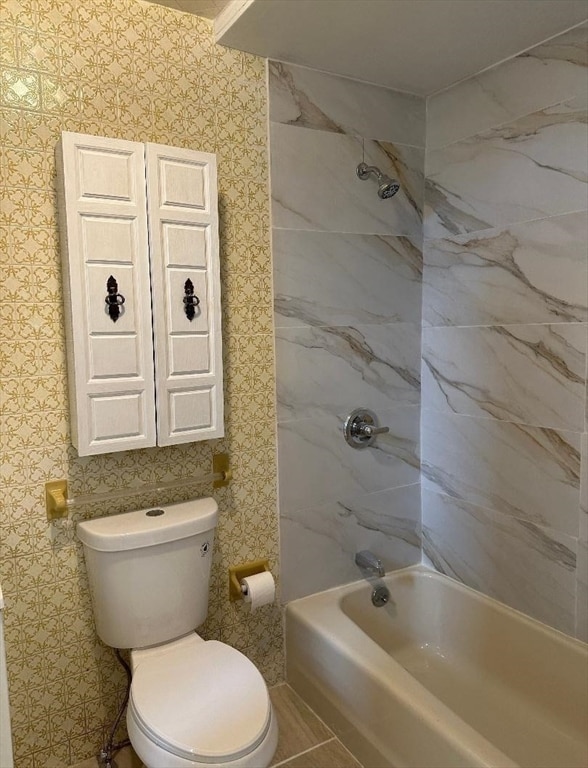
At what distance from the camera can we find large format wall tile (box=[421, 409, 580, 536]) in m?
1.76

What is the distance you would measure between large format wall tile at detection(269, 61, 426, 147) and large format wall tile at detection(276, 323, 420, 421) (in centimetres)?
73

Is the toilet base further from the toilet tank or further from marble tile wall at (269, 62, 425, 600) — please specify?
marble tile wall at (269, 62, 425, 600)

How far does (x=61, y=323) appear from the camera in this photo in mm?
1564

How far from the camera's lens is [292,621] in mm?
1976

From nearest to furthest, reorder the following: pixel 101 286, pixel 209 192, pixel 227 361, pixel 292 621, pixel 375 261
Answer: pixel 101 286
pixel 209 192
pixel 227 361
pixel 292 621
pixel 375 261

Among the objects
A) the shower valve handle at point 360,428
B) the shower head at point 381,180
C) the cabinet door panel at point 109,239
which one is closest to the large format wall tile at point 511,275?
the shower head at point 381,180

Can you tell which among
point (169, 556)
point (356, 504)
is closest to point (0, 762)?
point (169, 556)

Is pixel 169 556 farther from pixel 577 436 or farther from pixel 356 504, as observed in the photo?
pixel 577 436

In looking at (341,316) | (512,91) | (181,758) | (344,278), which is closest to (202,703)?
(181,758)

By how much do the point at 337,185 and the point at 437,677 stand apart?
1858 millimetres

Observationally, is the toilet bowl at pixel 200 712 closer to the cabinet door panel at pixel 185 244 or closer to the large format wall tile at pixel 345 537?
the large format wall tile at pixel 345 537

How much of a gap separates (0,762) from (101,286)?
1.10 m

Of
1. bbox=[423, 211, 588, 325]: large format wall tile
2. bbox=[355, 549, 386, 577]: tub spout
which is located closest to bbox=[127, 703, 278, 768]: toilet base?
bbox=[355, 549, 386, 577]: tub spout

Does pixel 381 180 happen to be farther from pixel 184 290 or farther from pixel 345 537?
pixel 345 537
